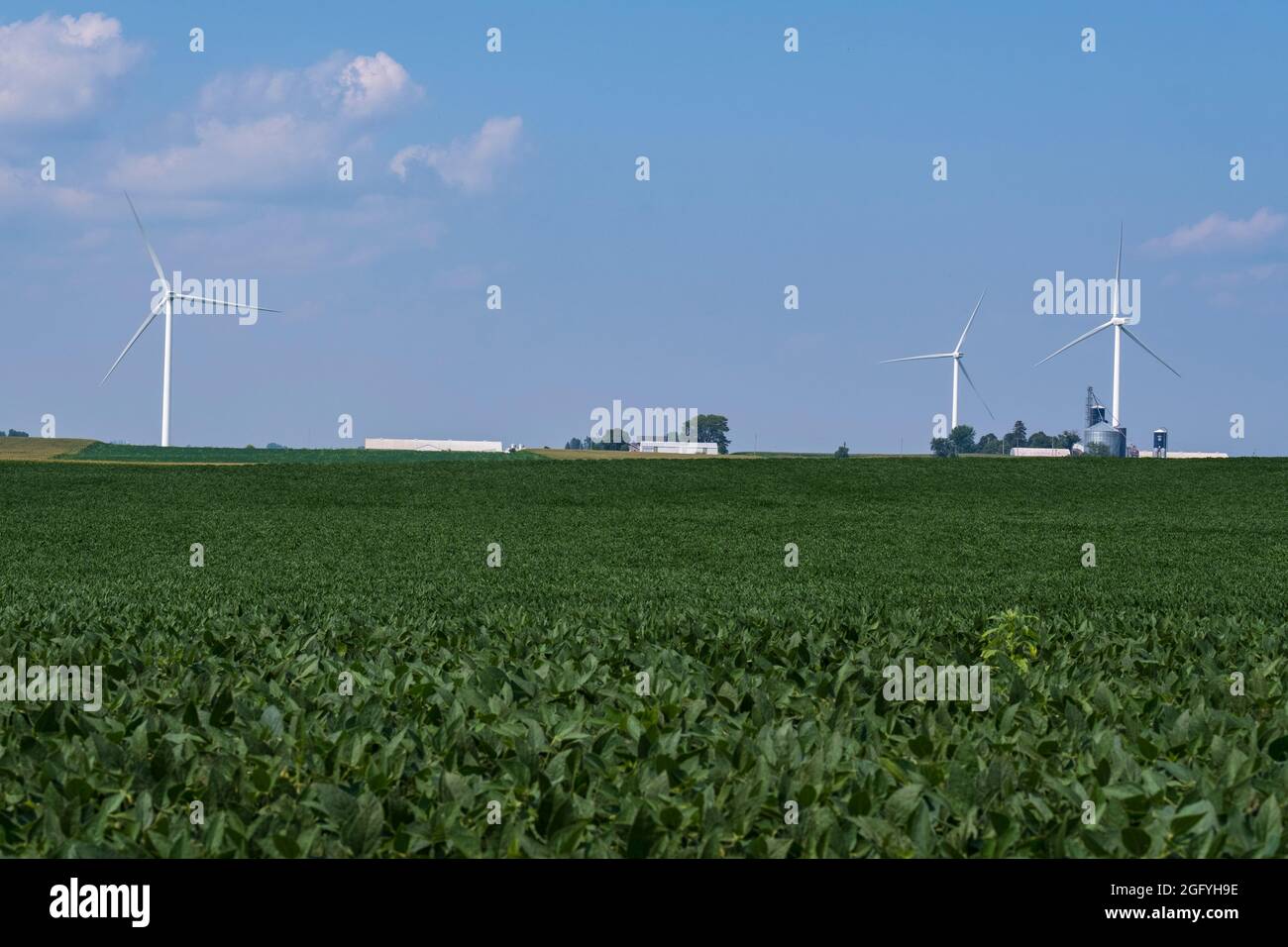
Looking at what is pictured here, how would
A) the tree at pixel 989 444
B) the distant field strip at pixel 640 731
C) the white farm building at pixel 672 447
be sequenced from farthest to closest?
the tree at pixel 989 444, the white farm building at pixel 672 447, the distant field strip at pixel 640 731

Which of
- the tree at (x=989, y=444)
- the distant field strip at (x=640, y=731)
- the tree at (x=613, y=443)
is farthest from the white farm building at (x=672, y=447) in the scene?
the distant field strip at (x=640, y=731)

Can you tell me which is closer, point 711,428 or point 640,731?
point 640,731

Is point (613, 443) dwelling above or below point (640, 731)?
above

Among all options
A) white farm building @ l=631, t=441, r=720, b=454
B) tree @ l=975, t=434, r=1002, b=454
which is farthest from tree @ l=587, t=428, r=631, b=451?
tree @ l=975, t=434, r=1002, b=454

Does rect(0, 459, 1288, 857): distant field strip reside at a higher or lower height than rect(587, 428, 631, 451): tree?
lower

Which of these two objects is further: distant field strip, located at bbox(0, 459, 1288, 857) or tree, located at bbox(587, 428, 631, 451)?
tree, located at bbox(587, 428, 631, 451)

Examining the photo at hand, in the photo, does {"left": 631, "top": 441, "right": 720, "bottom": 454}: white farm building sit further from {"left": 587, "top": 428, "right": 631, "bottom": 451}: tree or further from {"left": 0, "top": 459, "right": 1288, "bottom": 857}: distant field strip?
{"left": 0, "top": 459, "right": 1288, "bottom": 857}: distant field strip

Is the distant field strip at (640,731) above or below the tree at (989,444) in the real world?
below

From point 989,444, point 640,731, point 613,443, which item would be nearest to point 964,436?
point 989,444

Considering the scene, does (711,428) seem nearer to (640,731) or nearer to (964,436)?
(964,436)

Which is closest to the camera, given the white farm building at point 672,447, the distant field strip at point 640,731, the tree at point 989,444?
the distant field strip at point 640,731

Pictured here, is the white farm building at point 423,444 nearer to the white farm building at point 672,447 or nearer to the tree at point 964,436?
the white farm building at point 672,447

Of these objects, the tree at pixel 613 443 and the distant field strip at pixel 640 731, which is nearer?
the distant field strip at pixel 640 731
